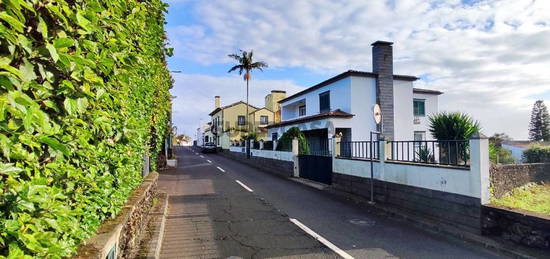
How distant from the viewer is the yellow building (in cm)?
4789

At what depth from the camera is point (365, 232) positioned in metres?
6.86

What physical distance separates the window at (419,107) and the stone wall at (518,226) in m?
21.7

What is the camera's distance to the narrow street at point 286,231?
18.5ft

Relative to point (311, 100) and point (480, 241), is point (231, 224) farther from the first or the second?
point (311, 100)

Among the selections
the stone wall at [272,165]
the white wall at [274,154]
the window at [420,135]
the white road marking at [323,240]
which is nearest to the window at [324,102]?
the white wall at [274,154]

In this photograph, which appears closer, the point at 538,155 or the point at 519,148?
the point at 538,155

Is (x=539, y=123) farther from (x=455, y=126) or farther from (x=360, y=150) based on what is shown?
(x=360, y=150)

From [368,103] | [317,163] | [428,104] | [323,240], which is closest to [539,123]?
[428,104]

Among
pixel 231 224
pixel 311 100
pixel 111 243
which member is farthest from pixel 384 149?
pixel 311 100

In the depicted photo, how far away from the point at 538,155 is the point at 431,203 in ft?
48.0

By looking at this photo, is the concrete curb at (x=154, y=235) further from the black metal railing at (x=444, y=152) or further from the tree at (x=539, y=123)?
the tree at (x=539, y=123)

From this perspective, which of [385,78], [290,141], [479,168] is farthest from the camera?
[385,78]

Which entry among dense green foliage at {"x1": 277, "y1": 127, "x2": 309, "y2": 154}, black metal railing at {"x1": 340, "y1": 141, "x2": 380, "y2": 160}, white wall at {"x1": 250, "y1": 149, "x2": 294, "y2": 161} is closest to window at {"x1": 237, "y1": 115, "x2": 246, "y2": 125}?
white wall at {"x1": 250, "y1": 149, "x2": 294, "y2": 161}

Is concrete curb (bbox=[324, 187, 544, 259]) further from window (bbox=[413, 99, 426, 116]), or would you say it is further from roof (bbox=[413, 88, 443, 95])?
roof (bbox=[413, 88, 443, 95])
